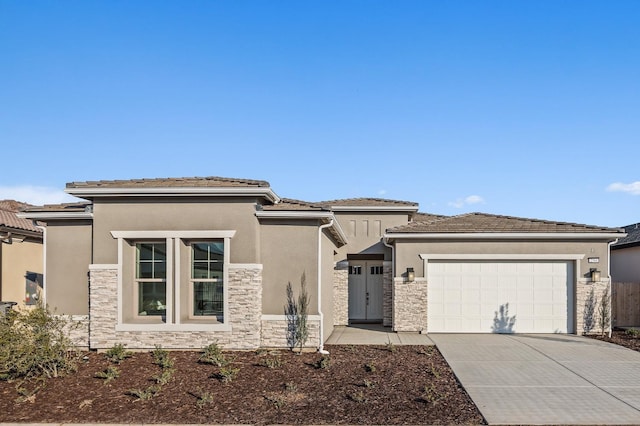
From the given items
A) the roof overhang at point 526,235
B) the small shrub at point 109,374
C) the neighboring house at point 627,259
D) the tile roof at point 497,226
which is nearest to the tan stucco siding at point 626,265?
the neighboring house at point 627,259

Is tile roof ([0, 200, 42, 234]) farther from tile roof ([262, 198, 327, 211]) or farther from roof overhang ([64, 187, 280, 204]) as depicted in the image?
tile roof ([262, 198, 327, 211])

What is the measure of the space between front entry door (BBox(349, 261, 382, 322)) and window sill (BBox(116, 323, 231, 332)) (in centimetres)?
833

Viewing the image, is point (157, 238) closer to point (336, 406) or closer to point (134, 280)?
point (134, 280)

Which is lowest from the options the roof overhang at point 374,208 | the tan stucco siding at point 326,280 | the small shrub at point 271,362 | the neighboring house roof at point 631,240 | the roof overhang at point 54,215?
the small shrub at point 271,362

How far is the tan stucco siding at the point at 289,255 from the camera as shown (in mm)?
12680

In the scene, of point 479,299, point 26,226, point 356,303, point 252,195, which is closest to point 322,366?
point 252,195

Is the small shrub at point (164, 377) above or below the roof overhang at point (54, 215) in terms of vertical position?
below

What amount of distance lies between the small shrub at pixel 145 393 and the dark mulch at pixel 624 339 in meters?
11.7

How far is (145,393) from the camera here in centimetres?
905

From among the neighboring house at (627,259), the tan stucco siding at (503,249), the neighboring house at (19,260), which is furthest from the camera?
the neighboring house at (627,259)

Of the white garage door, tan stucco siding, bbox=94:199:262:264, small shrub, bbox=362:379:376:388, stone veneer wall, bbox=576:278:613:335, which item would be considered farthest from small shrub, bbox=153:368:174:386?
stone veneer wall, bbox=576:278:613:335

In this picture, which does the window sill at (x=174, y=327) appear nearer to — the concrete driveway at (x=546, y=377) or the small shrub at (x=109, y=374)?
the small shrub at (x=109, y=374)

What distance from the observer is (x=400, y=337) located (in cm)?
1539

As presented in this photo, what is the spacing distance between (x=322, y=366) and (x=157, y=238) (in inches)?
189
